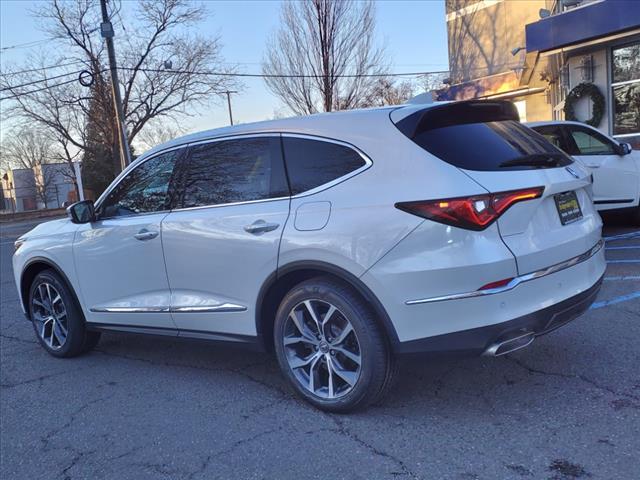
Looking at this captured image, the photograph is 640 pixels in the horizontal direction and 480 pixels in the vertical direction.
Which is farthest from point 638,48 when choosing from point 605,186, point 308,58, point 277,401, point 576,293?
point 277,401

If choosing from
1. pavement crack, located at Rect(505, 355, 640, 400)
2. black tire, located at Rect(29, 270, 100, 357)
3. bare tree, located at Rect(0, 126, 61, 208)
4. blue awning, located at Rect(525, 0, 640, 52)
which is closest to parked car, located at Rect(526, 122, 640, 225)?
blue awning, located at Rect(525, 0, 640, 52)

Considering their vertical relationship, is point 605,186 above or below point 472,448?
above

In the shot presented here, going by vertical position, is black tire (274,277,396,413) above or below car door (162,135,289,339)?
below

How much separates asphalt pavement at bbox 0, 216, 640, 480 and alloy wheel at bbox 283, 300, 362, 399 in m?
0.20

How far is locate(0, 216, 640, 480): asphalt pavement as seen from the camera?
296 centimetres

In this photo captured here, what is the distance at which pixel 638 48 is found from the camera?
42.9ft

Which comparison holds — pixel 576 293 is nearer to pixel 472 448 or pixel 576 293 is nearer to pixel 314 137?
pixel 472 448

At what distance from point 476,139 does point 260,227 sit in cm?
135

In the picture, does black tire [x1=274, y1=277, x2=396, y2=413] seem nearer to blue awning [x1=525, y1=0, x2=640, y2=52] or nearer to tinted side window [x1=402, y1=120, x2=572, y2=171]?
tinted side window [x1=402, y1=120, x2=572, y2=171]

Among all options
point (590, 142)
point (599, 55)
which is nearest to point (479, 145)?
point (590, 142)

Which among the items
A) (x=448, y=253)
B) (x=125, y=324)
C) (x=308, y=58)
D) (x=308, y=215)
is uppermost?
(x=308, y=58)

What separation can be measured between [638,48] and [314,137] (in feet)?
40.2

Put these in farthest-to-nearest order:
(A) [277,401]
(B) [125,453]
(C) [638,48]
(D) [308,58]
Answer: (D) [308,58] → (C) [638,48] → (A) [277,401] → (B) [125,453]

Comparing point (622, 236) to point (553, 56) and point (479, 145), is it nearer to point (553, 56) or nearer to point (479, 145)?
point (479, 145)
